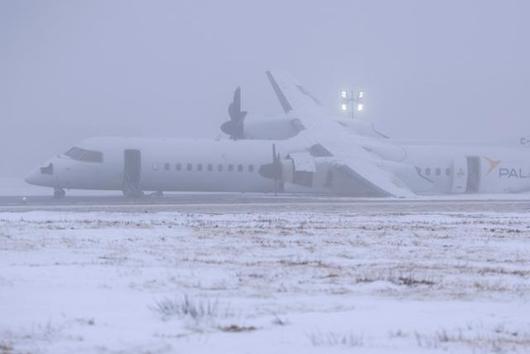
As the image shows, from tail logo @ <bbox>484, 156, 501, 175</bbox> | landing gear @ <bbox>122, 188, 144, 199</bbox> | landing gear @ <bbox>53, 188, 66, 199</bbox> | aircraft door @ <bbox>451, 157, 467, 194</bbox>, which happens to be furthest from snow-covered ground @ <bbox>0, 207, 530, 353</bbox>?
tail logo @ <bbox>484, 156, 501, 175</bbox>

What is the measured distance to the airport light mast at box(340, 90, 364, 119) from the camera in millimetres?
68594

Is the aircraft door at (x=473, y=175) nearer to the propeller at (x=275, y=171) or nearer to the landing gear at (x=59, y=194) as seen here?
the propeller at (x=275, y=171)

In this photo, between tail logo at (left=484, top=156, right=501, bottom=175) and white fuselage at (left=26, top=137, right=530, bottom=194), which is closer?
white fuselage at (left=26, top=137, right=530, bottom=194)

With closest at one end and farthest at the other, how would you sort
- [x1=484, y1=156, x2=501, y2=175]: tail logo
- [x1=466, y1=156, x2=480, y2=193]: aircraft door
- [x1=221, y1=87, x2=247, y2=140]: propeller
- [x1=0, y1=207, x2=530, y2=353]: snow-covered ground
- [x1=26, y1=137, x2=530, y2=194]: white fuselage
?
[x1=0, y1=207, x2=530, y2=353]: snow-covered ground → [x1=26, y1=137, x2=530, y2=194]: white fuselage → [x1=466, y1=156, x2=480, y2=193]: aircraft door → [x1=484, y1=156, x2=501, y2=175]: tail logo → [x1=221, y1=87, x2=247, y2=140]: propeller

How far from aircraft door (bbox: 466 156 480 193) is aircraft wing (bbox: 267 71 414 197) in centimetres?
513

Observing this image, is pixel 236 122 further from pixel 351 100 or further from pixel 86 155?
pixel 351 100

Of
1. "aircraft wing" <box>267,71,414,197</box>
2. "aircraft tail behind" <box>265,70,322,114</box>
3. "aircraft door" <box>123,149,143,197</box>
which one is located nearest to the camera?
"aircraft wing" <box>267,71,414,197</box>

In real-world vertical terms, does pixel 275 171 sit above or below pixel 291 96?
below

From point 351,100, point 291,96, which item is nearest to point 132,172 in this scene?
point 291,96

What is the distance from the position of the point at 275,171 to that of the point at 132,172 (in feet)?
21.1

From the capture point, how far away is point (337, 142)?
144ft

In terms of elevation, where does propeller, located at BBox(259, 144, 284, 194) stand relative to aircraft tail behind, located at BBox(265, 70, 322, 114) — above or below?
below

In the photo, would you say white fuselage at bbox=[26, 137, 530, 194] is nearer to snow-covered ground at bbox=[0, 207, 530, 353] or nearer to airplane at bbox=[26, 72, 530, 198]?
airplane at bbox=[26, 72, 530, 198]

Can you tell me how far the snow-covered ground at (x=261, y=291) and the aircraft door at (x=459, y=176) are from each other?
25.8 meters
